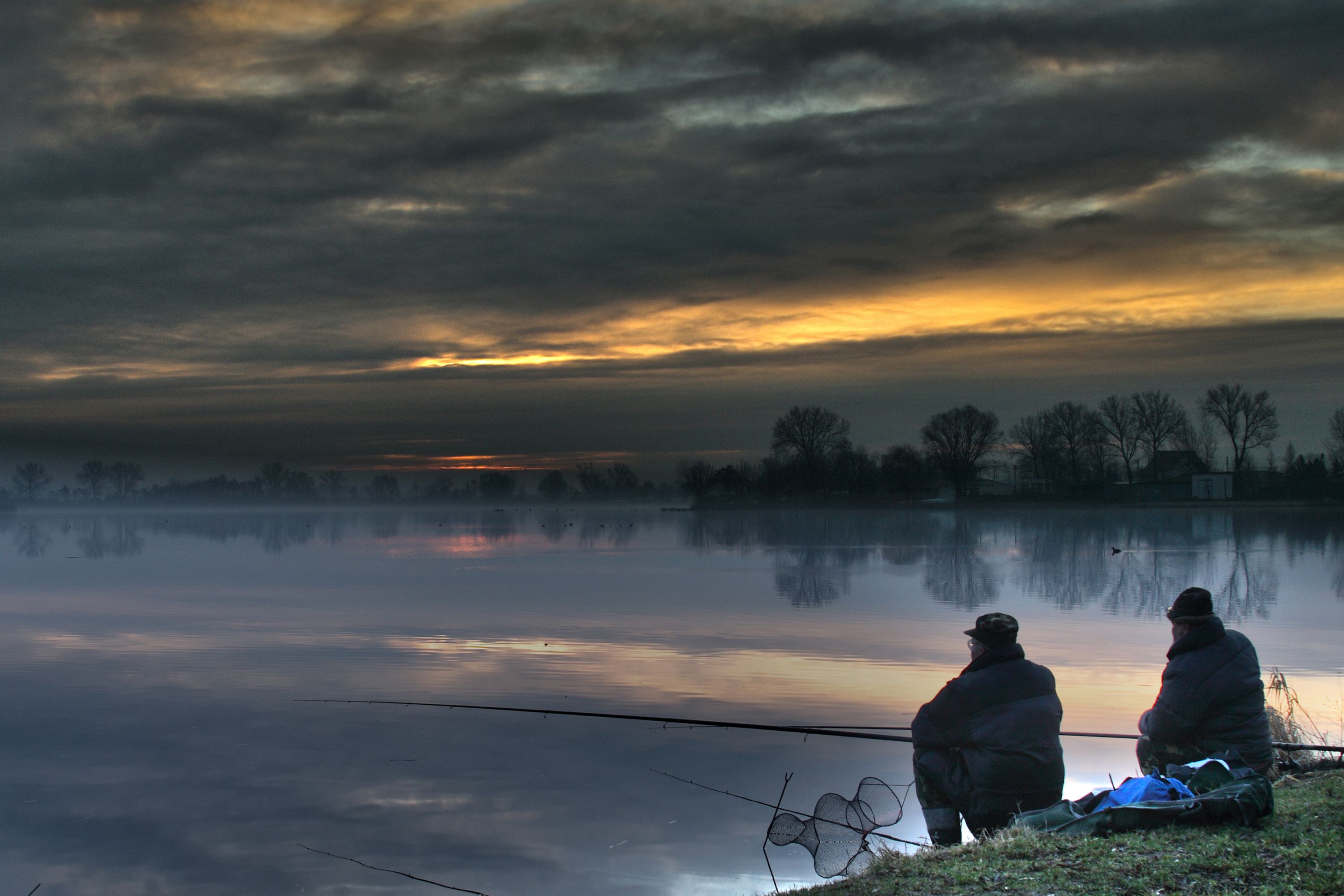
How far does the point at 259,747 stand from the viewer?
10.2 m

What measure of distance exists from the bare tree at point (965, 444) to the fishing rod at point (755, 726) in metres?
123

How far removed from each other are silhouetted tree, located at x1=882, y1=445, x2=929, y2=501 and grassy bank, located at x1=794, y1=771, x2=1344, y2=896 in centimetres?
13139

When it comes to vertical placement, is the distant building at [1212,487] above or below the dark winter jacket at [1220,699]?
below

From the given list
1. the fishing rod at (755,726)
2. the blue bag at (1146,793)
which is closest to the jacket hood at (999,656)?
the blue bag at (1146,793)

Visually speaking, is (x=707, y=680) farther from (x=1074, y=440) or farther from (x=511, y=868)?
(x=1074, y=440)

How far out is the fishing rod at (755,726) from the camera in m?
8.52

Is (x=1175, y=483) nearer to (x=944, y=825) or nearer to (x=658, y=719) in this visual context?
(x=658, y=719)

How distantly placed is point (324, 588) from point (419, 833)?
2287cm

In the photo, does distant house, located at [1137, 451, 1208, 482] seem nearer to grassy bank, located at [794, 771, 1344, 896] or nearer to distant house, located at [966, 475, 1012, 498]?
distant house, located at [966, 475, 1012, 498]

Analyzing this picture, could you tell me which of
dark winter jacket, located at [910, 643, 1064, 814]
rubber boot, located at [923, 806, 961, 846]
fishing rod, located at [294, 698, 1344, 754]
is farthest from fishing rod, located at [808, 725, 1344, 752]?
rubber boot, located at [923, 806, 961, 846]

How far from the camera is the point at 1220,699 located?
6320 millimetres

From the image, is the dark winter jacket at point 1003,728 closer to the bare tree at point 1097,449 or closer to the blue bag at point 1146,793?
the blue bag at point 1146,793

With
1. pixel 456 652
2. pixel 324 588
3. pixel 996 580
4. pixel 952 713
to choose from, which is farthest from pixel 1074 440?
pixel 952 713

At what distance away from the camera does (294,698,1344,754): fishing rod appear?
28.0ft
